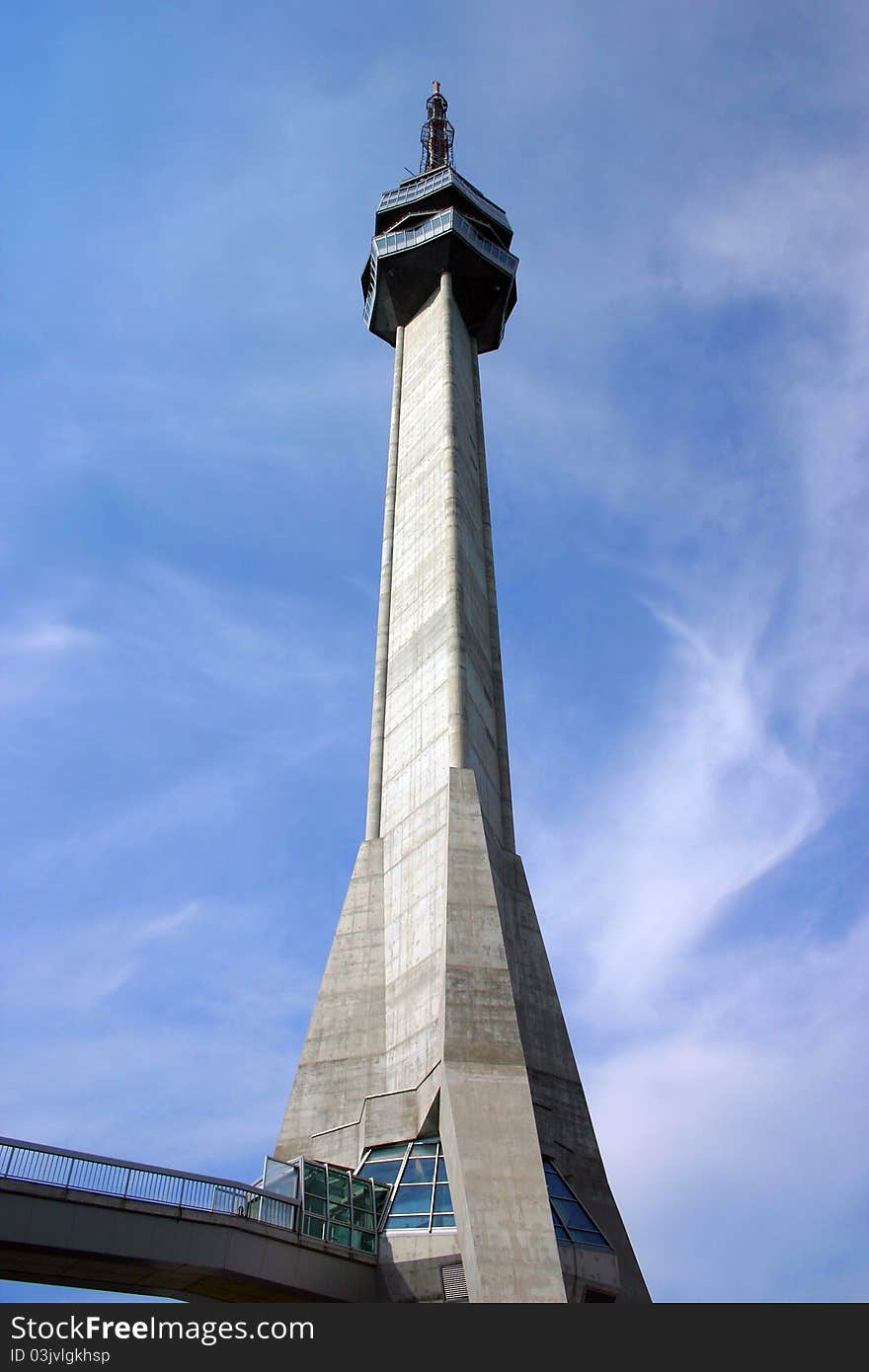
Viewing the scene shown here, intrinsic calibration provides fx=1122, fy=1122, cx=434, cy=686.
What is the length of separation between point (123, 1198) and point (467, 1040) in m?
8.92

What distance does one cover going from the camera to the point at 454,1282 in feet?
78.8

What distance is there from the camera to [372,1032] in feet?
101

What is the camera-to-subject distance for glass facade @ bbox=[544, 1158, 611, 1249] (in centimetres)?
2688

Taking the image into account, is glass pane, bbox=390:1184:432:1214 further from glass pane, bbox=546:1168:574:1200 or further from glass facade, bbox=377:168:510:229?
glass facade, bbox=377:168:510:229

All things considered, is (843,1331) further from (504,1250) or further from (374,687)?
(374,687)

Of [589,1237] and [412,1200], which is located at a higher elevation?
[412,1200]

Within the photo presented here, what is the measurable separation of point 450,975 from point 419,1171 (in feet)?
15.1

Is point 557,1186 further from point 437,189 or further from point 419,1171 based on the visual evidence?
point 437,189

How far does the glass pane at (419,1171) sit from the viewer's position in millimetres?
26469

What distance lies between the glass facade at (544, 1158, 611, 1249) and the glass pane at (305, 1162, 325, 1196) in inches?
208

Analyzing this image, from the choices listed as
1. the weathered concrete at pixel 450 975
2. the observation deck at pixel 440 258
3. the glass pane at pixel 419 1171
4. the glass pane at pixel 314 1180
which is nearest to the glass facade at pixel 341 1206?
the glass pane at pixel 314 1180

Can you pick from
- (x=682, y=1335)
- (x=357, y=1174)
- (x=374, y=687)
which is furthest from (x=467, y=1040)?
(x=374, y=687)

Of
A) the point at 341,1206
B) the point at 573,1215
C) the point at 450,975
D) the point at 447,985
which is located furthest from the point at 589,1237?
the point at 450,975

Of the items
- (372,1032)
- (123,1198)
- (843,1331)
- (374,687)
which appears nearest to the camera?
(843,1331)
